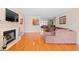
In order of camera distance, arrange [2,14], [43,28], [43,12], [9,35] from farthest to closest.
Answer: [43,28] < [9,35] < [43,12] < [2,14]

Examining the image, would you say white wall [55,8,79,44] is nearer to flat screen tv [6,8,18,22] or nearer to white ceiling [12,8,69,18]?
white ceiling [12,8,69,18]

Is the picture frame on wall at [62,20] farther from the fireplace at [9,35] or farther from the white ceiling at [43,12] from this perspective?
the fireplace at [9,35]

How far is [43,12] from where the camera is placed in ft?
7.45

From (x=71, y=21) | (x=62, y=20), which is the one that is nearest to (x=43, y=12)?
(x=62, y=20)

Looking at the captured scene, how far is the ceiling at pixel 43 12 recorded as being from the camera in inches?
83.6

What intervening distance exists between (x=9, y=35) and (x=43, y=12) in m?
0.98

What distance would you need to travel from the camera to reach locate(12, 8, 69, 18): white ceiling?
6.97 feet

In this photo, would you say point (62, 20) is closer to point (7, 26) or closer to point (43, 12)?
point (43, 12)

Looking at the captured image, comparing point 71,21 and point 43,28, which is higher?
point 71,21
